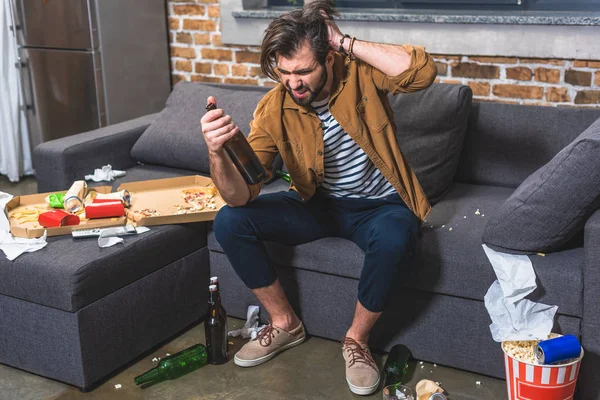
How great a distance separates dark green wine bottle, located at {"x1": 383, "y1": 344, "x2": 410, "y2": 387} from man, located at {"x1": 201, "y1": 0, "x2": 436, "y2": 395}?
0.14 feet

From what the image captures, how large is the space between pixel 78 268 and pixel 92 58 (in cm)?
193

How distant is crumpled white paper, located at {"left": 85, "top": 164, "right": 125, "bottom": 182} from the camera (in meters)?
3.09

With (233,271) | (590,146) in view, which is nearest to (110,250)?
(233,271)

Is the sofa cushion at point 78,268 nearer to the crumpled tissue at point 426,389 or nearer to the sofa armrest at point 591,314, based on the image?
the crumpled tissue at point 426,389

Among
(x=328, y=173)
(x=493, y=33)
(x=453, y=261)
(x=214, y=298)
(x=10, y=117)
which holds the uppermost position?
(x=493, y=33)

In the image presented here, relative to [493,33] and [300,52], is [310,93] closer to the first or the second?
[300,52]

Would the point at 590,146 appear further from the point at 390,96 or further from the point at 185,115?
the point at 185,115

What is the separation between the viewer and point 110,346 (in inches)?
91.6

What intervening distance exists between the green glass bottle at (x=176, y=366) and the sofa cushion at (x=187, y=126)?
945 millimetres

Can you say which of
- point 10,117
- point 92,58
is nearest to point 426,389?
point 92,58

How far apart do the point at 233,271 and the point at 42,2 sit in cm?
215

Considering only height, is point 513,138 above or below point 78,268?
above

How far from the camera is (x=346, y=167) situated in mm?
2406

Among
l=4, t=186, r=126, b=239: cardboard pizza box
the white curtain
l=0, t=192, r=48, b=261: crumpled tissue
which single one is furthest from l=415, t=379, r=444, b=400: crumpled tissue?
the white curtain
